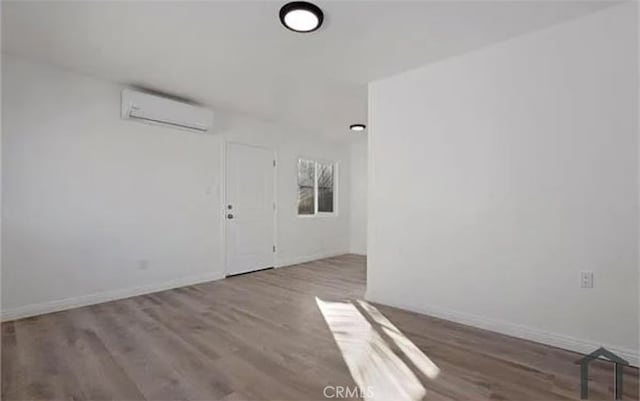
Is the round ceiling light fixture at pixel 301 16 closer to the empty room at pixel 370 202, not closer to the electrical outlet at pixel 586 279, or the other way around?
the empty room at pixel 370 202

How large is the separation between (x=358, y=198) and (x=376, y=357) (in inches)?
191

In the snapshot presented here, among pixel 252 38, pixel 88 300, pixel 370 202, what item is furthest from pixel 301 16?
pixel 88 300

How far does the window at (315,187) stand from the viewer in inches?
237

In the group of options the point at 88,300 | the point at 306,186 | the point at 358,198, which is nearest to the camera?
the point at 88,300

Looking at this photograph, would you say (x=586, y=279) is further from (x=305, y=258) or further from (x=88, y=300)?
(x=88, y=300)

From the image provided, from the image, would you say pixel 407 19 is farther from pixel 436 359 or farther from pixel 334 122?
pixel 334 122

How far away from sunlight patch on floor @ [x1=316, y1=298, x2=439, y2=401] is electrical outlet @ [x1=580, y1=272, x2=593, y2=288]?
48.7 inches

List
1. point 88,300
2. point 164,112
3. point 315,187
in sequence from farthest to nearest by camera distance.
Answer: point 315,187, point 164,112, point 88,300

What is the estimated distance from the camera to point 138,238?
12.5 feet

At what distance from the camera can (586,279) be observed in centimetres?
236

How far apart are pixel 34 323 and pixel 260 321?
1.95 meters

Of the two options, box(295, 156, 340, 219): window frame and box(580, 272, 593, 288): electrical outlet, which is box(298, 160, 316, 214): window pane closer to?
box(295, 156, 340, 219): window frame

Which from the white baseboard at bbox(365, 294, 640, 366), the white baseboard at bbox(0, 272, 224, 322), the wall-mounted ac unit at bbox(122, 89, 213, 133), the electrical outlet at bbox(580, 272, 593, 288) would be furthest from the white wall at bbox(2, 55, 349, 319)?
the electrical outlet at bbox(580, 272, 593, 288)

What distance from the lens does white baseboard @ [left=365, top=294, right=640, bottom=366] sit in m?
2.23
